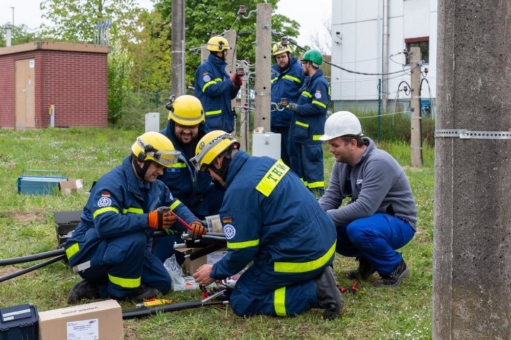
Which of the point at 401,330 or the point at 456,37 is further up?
the point at 456,37

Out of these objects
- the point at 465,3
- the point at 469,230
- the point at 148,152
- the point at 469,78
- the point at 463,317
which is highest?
the point at 465,3

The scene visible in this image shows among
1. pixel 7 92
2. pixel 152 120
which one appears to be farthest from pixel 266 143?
pixel 7 92

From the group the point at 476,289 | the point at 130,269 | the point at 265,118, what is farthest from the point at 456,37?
the point at 265,118

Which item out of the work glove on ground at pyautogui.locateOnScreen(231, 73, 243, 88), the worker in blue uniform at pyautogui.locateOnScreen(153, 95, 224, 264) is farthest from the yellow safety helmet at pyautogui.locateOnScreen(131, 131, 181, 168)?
the work glove on ground at pyautogui.locateOnScreen(231, 73, 243, 88)

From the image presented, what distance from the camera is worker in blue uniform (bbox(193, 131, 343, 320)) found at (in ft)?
15.0

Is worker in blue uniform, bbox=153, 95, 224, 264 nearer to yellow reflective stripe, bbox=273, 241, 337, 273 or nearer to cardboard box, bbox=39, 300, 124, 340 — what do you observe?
yellow reflective stripe, bbox=273, 241, 337, 273

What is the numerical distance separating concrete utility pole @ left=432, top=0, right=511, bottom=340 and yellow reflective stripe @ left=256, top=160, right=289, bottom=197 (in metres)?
1.39

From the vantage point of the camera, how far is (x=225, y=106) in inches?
391

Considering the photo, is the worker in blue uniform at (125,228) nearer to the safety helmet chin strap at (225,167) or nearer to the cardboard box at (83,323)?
the safety helmet chin strap at (225,167)

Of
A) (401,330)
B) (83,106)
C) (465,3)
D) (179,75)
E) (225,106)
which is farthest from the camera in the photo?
(83,106)

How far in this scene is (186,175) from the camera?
6273 millimetres

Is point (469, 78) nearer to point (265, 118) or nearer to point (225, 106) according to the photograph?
point (265, 118)

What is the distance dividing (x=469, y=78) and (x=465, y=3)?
1.09 ft

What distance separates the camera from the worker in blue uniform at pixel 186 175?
20.3ft
